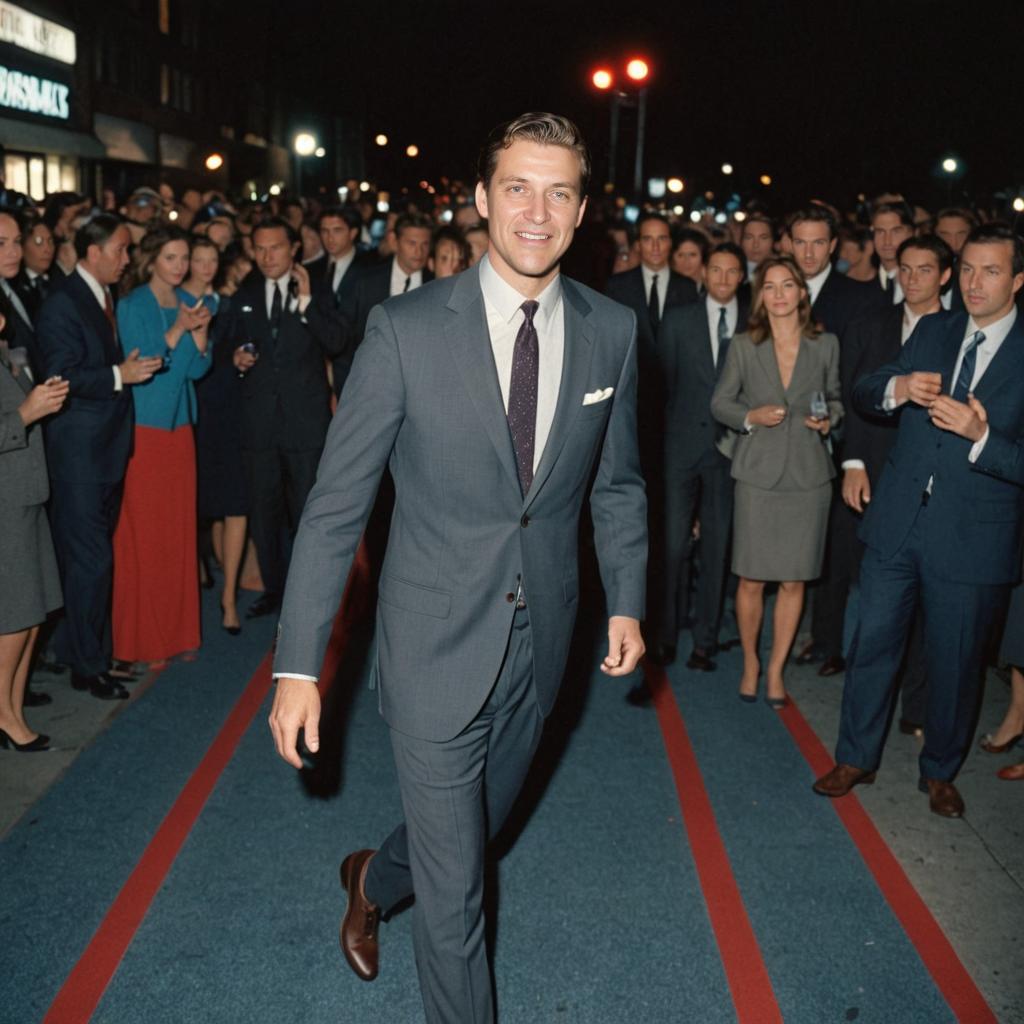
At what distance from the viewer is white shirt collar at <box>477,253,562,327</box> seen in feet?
9.27

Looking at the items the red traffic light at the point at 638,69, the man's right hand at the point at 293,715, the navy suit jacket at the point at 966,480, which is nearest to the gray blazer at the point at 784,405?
the navy suit jacket at the point at 966,480

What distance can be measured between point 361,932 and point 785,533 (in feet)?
10.4

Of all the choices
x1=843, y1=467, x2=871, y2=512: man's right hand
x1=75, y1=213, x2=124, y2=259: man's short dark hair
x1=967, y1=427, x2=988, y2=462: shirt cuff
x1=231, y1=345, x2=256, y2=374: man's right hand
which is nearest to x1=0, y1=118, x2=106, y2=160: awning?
x1=231, y1=345, x2=256, y2=374: man's right hand

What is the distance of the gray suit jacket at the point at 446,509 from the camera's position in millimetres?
2660

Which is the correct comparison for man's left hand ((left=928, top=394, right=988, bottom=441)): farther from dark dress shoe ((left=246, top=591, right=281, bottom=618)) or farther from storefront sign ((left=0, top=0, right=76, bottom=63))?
storefront sign ((left=0, top=0, right=76, bottom=63))

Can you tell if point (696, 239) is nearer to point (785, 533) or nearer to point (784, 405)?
point (784, 405)

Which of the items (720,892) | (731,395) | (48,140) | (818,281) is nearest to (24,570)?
(720,892)

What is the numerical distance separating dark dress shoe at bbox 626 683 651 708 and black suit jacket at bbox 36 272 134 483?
2.92 meters

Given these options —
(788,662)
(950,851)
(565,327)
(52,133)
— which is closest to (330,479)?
(565,327)

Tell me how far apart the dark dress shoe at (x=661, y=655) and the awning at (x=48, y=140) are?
24.3m

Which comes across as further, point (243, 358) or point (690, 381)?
point (243, 358)

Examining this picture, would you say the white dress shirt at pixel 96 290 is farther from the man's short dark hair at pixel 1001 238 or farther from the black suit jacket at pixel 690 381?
the man's short dark hair at pixel 1001 238

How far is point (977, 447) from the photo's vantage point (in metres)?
4.12

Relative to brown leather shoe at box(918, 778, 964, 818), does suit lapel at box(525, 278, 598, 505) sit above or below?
above
